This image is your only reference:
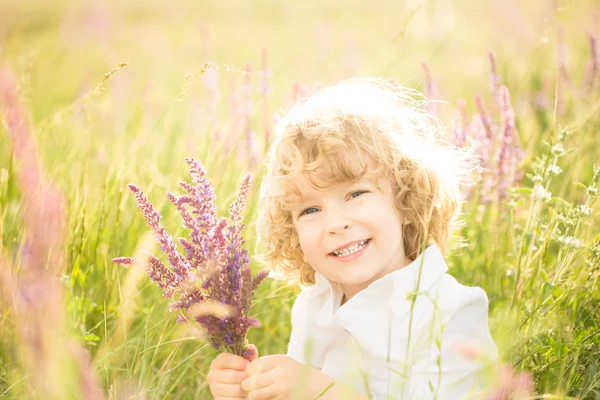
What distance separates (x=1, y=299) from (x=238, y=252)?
1.02 m

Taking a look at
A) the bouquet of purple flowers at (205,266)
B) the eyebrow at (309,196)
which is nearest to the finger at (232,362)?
the bouquet of purple flowers at (205,266)

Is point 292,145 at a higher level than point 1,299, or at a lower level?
higher

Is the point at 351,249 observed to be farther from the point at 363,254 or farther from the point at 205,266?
the point at 205,266

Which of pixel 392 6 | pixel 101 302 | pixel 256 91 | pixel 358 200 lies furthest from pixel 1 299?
pixel 392 6

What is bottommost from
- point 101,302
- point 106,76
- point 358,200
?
point 101,302

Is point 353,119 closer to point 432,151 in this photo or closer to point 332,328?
point 432,151

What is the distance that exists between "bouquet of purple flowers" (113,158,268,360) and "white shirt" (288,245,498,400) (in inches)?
11.3

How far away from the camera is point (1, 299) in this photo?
2049 millimetres

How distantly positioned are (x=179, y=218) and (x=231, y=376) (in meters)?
1.25

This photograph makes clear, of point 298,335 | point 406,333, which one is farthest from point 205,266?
point 298,335

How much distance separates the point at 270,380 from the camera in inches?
64.4

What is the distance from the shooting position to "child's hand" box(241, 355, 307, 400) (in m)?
1.61

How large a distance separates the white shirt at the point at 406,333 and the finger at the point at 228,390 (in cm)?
25

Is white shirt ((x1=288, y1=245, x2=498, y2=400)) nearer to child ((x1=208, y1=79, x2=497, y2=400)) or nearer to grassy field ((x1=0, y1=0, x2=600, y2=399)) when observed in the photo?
child ((x1=208, y1=79, x2=497, y2=400))
